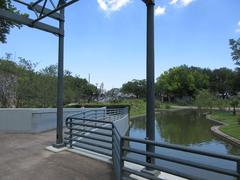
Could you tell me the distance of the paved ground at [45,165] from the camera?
5.32m

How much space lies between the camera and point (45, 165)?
6.05 meters

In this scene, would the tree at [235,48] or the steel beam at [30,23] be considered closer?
the steel beam at [30,23]

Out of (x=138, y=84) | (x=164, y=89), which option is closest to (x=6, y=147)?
(x=164, y=89)

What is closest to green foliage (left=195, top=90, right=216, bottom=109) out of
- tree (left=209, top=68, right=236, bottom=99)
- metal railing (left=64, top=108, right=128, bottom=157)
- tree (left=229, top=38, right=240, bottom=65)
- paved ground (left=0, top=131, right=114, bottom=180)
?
tree (left=229, top=38, right=240, bottom=65)

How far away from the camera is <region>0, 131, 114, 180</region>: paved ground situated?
5325mm

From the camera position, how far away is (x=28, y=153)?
7262 millimetres

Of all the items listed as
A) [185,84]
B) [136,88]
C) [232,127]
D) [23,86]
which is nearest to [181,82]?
[185,84]

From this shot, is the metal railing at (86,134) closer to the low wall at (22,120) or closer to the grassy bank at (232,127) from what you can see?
the low wall at (22,120)

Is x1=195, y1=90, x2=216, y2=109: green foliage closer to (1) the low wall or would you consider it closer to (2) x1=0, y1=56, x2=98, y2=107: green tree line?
(2) x1=0, y1=56, x2=98, y2=107: green tree line

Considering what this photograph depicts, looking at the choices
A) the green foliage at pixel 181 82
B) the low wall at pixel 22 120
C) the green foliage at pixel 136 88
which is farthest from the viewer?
the green foliage at pixel 136 88

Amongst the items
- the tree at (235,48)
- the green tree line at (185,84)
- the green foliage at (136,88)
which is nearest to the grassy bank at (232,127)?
the tree at (235,48)

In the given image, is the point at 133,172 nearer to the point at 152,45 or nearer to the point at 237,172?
the point at 237,172

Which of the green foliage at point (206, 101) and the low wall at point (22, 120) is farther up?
the green foliage at point (206, 101)

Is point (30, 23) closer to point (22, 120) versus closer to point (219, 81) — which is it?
point (22, 120)
